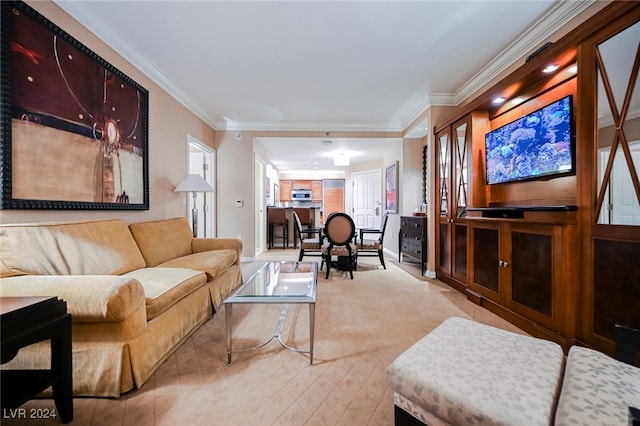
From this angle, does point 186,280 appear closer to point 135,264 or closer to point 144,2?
point 135,264

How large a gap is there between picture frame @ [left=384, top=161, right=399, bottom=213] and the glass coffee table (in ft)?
10.7

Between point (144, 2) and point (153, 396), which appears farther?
point (144, 2)

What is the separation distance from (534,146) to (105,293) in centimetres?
322

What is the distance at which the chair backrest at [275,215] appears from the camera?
21.8 ft

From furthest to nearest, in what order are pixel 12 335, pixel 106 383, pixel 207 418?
pixel 106 383 < pixel 207 418 < pixel 12 335

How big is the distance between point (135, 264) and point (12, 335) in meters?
1.27

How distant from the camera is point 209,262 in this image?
2.43 m

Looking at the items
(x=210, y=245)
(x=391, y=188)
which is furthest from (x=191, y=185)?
(x=391, y=188)

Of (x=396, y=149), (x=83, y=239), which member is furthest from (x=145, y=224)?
(x=396, y=149)

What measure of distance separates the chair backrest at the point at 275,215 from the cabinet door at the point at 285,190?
8.87 ft

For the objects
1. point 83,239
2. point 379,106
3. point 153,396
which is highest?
point 379,106

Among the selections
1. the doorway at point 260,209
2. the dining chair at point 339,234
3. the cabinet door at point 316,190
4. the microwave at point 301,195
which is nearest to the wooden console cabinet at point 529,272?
the dining chair at point 339,234

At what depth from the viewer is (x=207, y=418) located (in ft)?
3.90

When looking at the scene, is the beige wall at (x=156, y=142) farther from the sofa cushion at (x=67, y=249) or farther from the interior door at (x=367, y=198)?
the interior door at (x=367, y=198)
